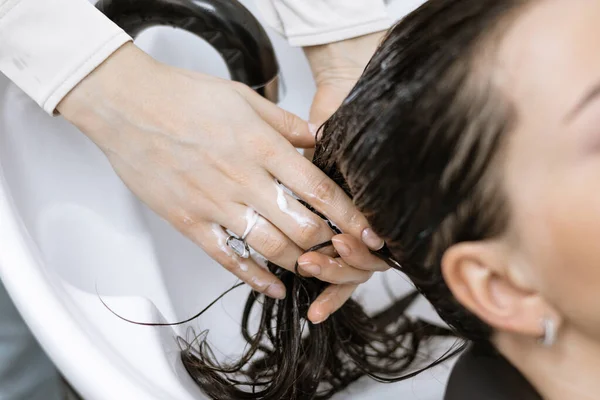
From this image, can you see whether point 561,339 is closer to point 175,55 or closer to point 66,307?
point 66,307

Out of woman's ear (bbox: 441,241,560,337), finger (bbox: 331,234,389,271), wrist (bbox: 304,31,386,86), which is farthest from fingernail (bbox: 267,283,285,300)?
wrist (bbox: 304,31,386,86)

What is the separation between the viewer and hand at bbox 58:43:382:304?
63 cm

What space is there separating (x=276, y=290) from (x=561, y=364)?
32 centimetres

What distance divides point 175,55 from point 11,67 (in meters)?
0.40

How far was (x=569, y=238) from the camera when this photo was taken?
42cm

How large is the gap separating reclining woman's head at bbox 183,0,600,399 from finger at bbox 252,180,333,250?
8 centimetres

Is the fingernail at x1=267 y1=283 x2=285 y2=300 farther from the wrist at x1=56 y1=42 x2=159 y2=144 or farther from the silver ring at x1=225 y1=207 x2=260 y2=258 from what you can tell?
the wrist at x1=56 y1=42 x2=159 y2=144

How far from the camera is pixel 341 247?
23.4 inches

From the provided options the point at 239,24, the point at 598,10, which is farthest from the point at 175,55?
the point at 598,10

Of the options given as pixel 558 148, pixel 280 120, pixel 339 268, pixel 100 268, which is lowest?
pixel 100 268

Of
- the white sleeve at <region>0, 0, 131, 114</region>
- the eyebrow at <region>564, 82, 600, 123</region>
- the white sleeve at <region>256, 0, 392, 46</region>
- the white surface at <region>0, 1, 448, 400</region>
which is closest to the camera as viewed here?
the eyebrow at <region>564, 82, 600, 123</region>

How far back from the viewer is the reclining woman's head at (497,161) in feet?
1.36

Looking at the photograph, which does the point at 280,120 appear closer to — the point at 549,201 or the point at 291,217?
the point at 291,217

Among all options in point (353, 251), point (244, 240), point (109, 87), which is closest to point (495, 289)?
point (353, 251)
